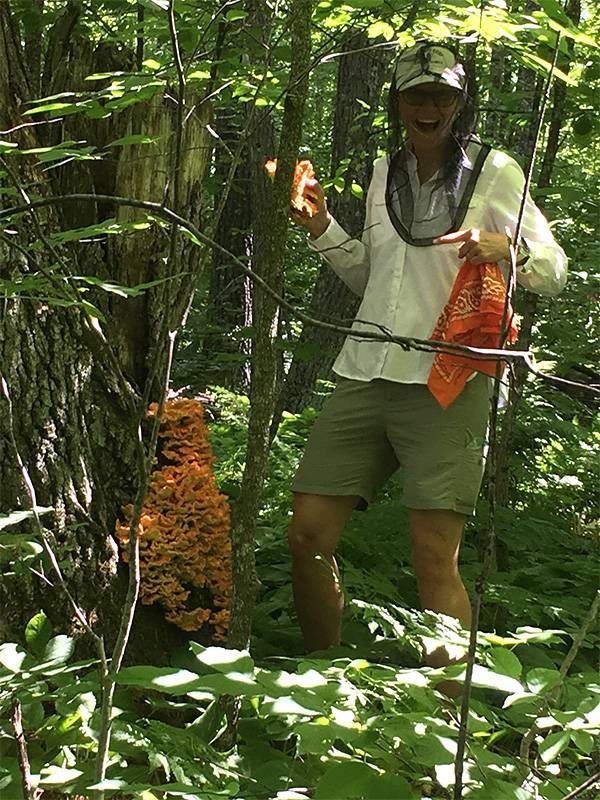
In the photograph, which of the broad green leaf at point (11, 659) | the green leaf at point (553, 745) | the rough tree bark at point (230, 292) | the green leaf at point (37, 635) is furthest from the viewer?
the rough tree bark at point (230, 292)

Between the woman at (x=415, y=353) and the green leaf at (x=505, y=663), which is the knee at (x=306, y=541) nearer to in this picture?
the woman at (x=415, y=353)

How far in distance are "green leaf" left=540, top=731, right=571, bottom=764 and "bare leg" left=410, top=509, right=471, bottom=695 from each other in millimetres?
1479

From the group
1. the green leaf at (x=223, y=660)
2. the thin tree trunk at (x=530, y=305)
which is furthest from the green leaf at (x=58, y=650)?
the thin tree trunk at (x=530, y=305)

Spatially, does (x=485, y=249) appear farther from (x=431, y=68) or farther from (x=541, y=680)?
(x=541, y=680)

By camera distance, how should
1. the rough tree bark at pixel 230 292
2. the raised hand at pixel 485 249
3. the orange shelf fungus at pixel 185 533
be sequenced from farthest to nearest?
1. the rough tree bark at pixel 230 292
2. the orange shelf fungus at pixel 185 533
3. the raised hand at pixel 485 249

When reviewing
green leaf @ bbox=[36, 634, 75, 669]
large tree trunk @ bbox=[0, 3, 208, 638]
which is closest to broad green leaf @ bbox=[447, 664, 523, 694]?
green leaf @ bbox=[36, 634, 75, 669]

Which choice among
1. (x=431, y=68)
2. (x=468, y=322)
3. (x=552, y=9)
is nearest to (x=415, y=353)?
(x=468, y=322)

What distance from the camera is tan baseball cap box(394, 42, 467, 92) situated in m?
2.65

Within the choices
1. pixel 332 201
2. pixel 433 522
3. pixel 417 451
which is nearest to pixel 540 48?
pixel 417 451

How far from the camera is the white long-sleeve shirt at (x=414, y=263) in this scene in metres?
2.70

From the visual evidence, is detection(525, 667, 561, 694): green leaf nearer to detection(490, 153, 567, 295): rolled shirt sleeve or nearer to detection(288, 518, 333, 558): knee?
detection(490, 153, 567, 295): rolled shirt sleeve

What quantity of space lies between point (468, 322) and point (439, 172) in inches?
21.8

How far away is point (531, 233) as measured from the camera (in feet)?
8.87

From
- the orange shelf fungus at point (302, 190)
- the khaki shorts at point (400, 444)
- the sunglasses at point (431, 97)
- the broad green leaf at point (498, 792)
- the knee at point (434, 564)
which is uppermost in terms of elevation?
the sunglasses at point (431, 97)
